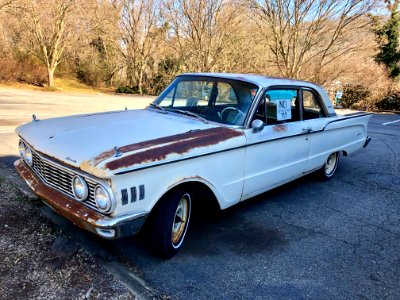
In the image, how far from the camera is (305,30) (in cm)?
1653

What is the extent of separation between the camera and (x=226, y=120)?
3.74 metres

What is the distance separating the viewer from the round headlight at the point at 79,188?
2623 mm

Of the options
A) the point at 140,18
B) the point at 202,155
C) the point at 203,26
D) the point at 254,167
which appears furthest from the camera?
the point at 140,18

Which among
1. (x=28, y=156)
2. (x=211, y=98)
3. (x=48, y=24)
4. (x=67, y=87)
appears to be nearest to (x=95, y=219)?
(x=28, y=156)

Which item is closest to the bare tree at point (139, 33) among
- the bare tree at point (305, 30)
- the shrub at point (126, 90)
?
the shrub at point (126, 90)

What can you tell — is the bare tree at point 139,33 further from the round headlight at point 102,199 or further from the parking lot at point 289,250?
the round headlight at point 102,199

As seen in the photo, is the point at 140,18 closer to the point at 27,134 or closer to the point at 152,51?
the point at 152,51

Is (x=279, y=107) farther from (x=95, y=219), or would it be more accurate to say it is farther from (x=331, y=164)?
(x=95, y=219)

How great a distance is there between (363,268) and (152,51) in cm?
2664

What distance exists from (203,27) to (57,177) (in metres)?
21.3

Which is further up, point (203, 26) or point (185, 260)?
point (203, 26)

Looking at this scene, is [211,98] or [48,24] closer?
[211,98]

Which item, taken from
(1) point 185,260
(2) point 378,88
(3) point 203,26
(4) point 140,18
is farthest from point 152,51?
(1) point 185,260

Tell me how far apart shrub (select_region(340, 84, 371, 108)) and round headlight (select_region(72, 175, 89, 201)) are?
68.9 feet
